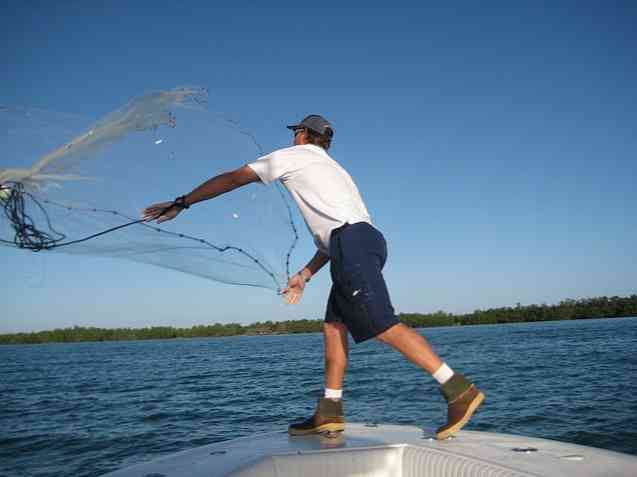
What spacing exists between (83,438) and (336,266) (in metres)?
8.47

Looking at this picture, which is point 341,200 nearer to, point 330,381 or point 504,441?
point 330,381

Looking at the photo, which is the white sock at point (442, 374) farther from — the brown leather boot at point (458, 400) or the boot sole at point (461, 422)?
the boot sole at point (461, 422)

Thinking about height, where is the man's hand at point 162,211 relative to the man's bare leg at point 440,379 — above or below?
above

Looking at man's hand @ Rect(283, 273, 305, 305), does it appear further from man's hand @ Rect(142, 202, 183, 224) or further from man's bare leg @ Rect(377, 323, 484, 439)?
man's hand @ Rect(142, 202, 183, 224)

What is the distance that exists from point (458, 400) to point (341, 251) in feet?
3.69

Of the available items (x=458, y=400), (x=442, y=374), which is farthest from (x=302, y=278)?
(x=458, y=400)

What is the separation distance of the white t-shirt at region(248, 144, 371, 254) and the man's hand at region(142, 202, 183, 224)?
0.55 metres

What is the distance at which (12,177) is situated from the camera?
337cm

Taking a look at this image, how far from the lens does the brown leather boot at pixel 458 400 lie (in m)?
3.14

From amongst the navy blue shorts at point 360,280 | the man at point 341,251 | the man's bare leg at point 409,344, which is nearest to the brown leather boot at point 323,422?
the man at point 341,251

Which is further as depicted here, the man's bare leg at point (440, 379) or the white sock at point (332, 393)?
the white sock at point (332, 393)

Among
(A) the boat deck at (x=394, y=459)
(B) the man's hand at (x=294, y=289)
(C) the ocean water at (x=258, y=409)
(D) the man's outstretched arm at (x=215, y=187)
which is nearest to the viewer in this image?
(A) the boat deck at (x=394, y=459)

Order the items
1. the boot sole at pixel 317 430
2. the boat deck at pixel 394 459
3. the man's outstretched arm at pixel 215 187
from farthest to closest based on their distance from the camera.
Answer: the boot sole at pixel 317 430
the man's outstretched arm at pixel 215 187
the boat deck at pixel 394 459

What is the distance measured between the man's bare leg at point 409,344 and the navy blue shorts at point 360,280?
0.16 feet
